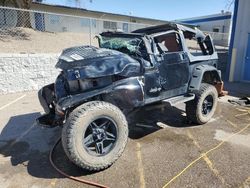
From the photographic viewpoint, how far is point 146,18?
A: 28469mm

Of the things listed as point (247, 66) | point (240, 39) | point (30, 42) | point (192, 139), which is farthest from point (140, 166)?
point (30, 42)

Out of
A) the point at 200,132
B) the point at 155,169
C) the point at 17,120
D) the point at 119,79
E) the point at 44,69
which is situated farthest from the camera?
the point at 44,69

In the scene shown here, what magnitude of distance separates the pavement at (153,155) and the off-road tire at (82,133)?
20 cm

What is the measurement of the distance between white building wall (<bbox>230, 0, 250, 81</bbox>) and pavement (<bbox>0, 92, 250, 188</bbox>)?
19.6 ft

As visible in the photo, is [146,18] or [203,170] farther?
[146,18]

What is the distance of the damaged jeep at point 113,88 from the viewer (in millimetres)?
3844

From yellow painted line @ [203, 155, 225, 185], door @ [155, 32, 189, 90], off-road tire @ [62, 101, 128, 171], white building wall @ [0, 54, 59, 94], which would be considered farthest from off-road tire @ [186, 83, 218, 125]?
white building wall @ [0, 54, 59, 94]

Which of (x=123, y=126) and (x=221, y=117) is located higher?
(x=123, y=126)

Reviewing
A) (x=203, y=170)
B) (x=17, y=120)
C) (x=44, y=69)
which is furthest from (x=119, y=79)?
(x=44, y=69)

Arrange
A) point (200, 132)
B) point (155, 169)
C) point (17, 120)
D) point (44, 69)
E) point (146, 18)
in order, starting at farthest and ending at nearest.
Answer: point (146, 18) → point (44, 69) → point (17, 120) → point (200, 132) → point (155, 169)

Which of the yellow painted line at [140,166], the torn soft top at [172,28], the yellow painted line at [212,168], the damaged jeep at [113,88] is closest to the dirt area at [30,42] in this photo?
the damaged jeep at [113,88]

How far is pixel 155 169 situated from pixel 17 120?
396 cm

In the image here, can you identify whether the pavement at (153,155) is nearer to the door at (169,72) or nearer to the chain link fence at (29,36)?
the door at (169,72)

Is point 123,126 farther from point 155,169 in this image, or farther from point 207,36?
point 207,36
